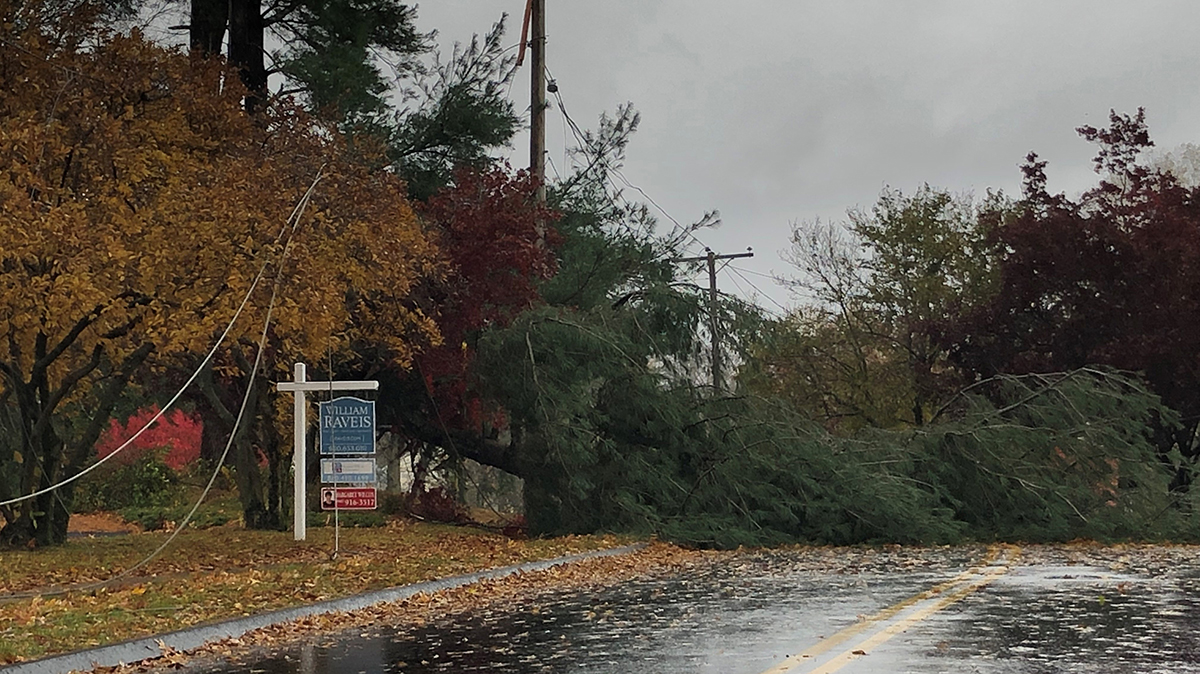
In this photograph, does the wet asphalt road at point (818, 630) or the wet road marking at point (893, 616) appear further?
the wet asphalt road at point (818, 630)

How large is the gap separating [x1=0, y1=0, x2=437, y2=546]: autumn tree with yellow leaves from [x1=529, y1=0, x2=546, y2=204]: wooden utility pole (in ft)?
15.8

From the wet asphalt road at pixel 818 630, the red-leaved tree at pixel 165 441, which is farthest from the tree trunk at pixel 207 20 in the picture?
the wet asphalt road at pixel 818 630

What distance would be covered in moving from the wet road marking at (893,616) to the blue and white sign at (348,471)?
21.9 ft

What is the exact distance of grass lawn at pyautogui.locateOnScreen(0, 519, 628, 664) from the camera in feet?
37.6

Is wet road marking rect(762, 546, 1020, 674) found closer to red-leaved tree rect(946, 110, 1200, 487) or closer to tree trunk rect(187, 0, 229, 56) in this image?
red-leaved tree rect(946, 110, 1200, 487)

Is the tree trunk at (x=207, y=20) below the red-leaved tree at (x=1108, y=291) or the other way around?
the other way around

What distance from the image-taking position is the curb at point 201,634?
948cm

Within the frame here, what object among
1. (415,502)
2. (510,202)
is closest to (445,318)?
(510,202)

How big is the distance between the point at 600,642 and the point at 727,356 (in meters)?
16.6

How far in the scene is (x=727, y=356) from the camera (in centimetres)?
2702

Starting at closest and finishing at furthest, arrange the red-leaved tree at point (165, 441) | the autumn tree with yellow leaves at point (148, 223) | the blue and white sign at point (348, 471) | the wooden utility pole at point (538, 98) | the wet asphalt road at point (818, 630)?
the wet asphalt road at point (818, 630) → the blue and white sign at point (348, 471) → the autumn tree with yellow leaves at point (148, 223) → the wooden utility pole at point (538, 98) → the red-leaved tree at point (165, 441)

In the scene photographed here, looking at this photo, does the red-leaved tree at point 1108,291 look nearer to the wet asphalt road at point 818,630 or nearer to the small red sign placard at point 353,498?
the wet asphalt road at point 818,630

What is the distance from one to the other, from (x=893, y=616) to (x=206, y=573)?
8718 millimetres

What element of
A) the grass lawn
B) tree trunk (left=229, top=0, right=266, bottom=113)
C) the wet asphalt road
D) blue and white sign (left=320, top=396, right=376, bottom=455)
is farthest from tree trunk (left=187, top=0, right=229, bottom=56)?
the wet asphalt road
